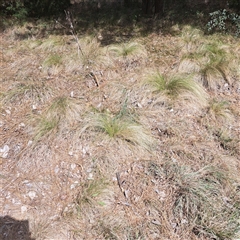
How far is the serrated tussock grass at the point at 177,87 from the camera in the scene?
10.5ft

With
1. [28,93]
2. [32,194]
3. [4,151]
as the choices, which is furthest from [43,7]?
[32,194]

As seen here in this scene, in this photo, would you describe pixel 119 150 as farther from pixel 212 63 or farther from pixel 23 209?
pixel 212 63

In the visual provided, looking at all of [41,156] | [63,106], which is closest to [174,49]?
[63,106]

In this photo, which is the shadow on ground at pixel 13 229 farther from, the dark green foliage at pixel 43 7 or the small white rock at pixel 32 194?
the dark green foliage at pixel 43 7

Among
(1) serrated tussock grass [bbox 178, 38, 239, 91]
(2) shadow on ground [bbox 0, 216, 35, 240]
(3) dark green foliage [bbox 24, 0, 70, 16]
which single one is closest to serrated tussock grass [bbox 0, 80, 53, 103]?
→ (2) shadow on ground [bbox 0, 216, 35, 240]

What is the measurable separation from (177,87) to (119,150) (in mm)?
1365

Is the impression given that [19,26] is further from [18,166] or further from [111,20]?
[18,166]

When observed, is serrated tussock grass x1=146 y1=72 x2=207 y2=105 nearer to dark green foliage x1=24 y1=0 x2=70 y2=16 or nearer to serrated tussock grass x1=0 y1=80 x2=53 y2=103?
serrated tussock grass x1=0 y1=80 x2=53 y2=103

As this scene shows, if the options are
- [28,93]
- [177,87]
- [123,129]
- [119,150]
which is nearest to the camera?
[119,150]

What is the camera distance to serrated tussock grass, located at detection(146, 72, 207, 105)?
126 inches

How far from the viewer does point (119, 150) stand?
2.53m

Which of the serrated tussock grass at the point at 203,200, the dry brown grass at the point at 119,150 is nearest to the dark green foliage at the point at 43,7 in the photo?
the dry brown grass at the point at 119,150

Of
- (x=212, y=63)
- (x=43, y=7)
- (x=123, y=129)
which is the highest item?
(x=43, y=7)

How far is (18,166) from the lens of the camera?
2.47m
